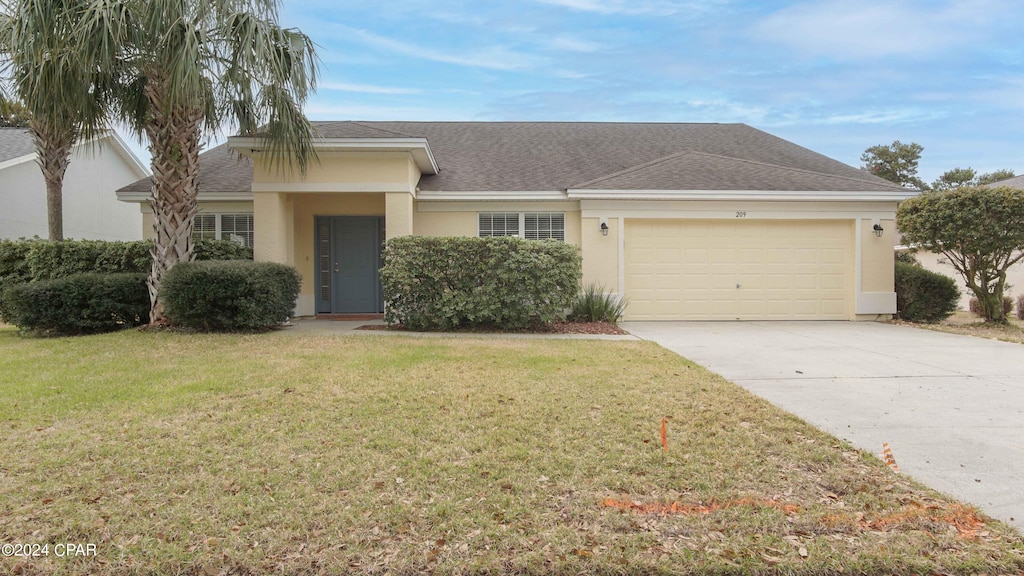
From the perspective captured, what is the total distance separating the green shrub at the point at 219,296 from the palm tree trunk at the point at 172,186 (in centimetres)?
57

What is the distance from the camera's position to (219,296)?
29.2 ft

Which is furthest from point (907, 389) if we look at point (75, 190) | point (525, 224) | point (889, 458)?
point (75, 190)

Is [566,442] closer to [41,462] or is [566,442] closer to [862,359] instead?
[41,462]

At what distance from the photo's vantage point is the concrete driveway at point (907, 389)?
3.60 metres

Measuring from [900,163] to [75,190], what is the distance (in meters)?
43.0

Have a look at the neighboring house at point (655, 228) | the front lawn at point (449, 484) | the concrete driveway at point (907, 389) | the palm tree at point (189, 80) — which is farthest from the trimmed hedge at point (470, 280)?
the front lawn at point (449, 484)

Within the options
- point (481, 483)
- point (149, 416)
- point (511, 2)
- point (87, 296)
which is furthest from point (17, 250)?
point (481, 483)

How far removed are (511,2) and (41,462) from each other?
12.1 m

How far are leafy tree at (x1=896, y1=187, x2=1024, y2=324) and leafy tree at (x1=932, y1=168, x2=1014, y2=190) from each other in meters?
26.7

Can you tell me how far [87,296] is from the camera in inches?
361

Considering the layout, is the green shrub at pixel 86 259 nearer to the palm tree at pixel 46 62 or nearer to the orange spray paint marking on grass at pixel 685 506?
the palm tree at pixel 46 62

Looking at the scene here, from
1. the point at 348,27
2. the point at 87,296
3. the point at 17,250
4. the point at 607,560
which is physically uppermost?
the point at 348,27

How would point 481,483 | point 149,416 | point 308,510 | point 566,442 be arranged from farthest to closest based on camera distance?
point 149,416 → point 566,442 → point 481,483 → point 308,510

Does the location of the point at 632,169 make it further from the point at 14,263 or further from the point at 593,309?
the point at 14,263
